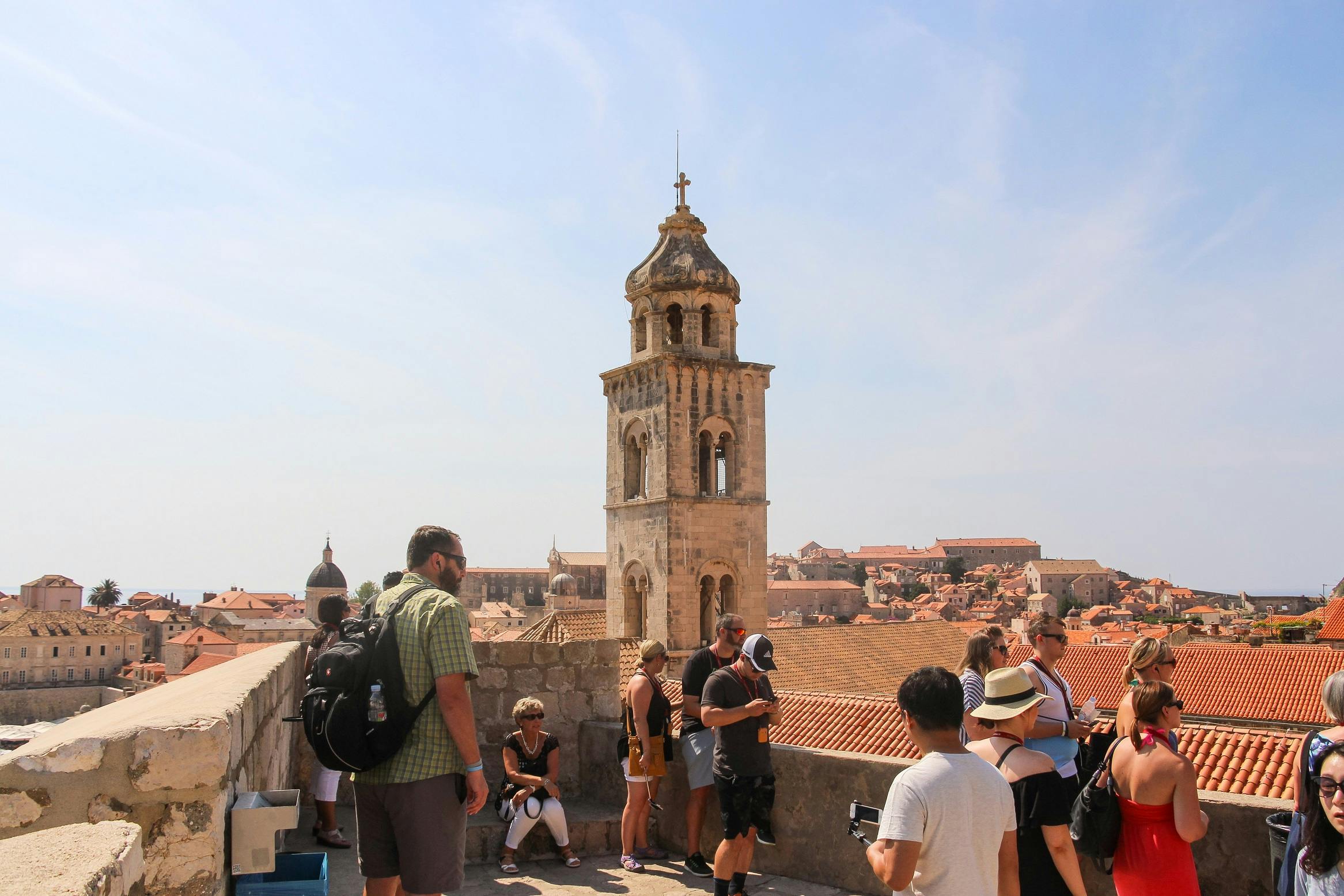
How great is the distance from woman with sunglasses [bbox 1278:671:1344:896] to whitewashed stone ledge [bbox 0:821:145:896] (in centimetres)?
366

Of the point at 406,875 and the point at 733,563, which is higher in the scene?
the point at 733,563

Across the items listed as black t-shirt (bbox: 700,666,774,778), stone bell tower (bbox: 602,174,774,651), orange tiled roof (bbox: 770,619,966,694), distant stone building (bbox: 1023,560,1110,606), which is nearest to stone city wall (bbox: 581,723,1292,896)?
black t-shirt (bbox: 700,666,774,778)

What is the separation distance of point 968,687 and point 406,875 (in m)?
2.74

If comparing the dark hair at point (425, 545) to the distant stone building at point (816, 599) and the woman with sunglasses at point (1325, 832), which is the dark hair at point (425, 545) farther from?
the distant stone building at point (816, 599)

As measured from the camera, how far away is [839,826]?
5203mm

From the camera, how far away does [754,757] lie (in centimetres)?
521

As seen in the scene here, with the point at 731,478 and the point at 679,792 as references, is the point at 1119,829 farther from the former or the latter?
the point at 731,478

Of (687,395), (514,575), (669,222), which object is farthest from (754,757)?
(514,575)

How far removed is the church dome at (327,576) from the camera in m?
70.9

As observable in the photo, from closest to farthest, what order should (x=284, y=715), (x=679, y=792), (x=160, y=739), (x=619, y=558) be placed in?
(x=160, y=739) < (x=284, y=715) < (x=679, y=792) < (x=619, y=558)

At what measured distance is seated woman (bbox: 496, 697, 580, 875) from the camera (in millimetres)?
5672

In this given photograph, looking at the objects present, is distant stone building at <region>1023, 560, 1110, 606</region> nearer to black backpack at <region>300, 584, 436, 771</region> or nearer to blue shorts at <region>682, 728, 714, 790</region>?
blue shorts at <region>682, 728, 714, 790</region>

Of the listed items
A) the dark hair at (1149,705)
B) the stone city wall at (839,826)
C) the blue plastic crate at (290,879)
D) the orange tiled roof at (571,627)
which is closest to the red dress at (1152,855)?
the dark hair at (1149,705)

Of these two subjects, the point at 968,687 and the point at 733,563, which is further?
the point at 733,563
